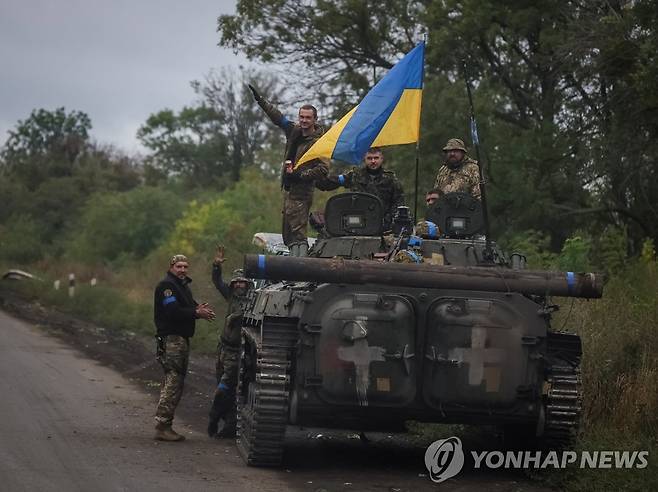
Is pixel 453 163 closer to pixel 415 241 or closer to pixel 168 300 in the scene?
pixel 415 241

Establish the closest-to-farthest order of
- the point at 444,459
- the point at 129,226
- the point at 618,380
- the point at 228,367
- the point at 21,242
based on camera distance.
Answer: the point at 444,459 < the point at 618,380 < the point at 228,367 < the point at 129,226 < the point at 21,242

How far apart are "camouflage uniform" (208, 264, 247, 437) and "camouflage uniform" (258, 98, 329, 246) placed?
0.95 meters

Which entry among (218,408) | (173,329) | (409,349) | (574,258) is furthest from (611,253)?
(409,349)

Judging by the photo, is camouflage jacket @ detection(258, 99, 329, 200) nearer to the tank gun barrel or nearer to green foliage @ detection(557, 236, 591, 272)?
the tank gun barrel

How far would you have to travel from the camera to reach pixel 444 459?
10945mm

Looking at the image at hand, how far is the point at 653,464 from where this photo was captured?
936 cm

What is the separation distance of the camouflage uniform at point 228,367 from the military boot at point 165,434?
0.71m

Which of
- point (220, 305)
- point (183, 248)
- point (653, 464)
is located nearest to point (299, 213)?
point (653, 464)

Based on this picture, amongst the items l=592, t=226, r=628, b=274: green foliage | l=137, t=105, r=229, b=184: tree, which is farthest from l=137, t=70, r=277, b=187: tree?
l=592, t=226, r=628, b=274: green foliage

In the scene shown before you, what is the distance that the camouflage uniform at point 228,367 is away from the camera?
488 inches

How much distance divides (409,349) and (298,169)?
14.7 feet

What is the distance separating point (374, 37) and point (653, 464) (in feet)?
59.1

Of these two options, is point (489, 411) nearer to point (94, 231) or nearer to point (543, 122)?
point (543, 122)

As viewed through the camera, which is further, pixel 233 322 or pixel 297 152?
pixel 297 152
